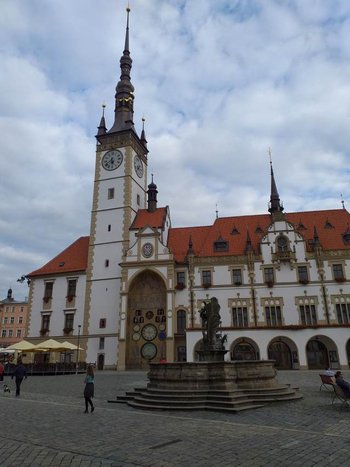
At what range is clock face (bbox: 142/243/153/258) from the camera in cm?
4088

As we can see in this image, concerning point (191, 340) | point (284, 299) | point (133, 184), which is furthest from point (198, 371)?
point (133, 184)

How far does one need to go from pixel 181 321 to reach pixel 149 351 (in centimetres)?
444

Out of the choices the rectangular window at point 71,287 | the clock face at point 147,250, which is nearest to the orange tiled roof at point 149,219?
the clock face at point 147,250

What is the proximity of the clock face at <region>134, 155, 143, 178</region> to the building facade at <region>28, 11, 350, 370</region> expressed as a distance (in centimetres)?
146

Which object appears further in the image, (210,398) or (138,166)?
(138,166)

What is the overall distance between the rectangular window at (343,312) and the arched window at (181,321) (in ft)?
47.3

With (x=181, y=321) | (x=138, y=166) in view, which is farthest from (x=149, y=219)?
(x=181, y=321)

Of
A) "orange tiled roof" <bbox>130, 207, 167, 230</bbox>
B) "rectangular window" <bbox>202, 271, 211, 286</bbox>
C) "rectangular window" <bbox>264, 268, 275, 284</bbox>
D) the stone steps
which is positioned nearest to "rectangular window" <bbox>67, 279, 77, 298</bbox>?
"orange tiled roof" <bbox>130, 207, 167, 230</bbox>

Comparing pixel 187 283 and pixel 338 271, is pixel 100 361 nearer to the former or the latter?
pixel 187 283

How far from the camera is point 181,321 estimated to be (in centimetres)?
3872

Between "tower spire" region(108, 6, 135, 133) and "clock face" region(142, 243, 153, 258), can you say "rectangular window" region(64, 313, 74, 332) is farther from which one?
"tower spire" region(108, 6, 135, 133)

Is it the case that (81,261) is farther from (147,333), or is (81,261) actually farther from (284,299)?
(284,299)

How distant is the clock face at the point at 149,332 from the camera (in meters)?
39.2

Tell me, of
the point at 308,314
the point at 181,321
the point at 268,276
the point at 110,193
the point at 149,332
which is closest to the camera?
the point at 308,314
